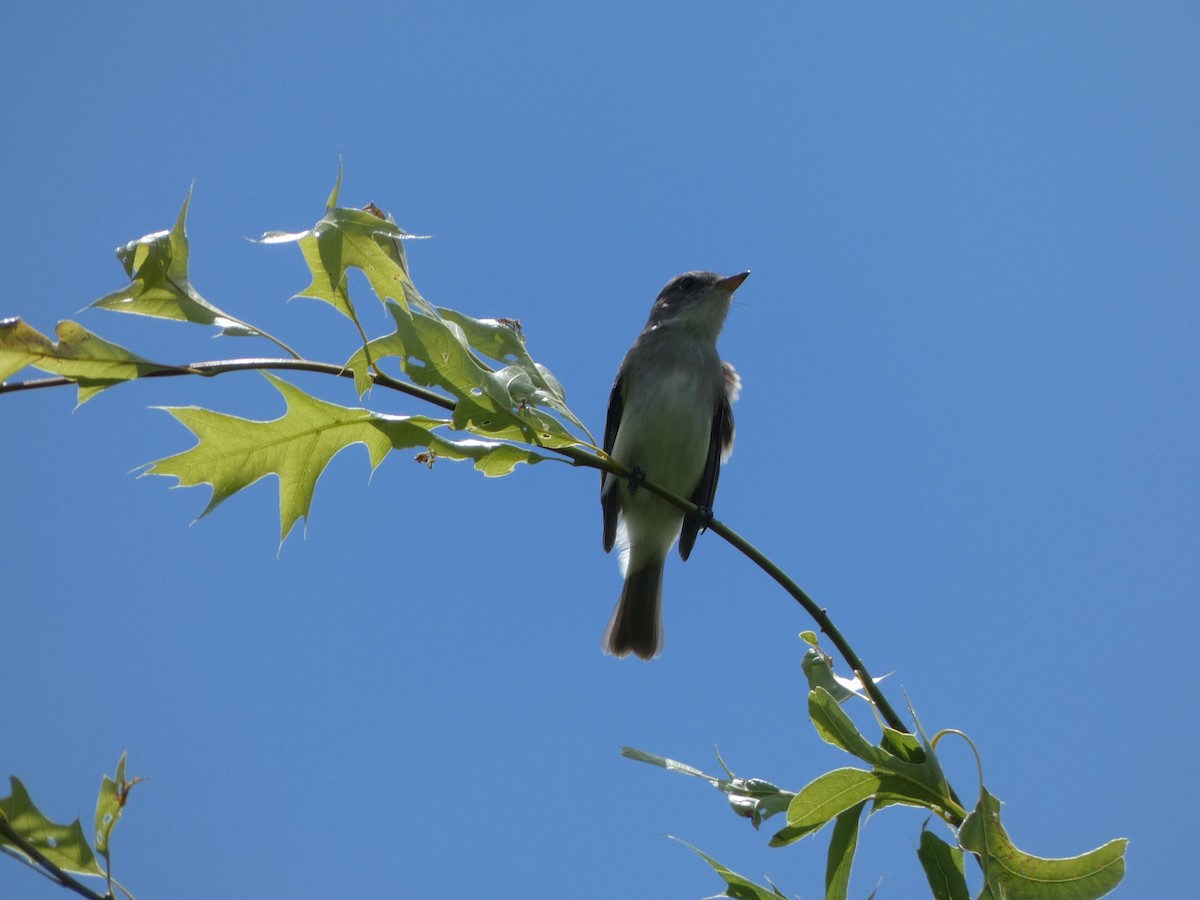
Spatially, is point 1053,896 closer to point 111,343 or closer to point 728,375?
point 111,343

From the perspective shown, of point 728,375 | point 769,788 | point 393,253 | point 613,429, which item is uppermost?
point 728,375

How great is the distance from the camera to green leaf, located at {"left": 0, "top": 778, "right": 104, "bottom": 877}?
177 centimetres

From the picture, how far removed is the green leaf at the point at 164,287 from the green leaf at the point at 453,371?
0.26 metres

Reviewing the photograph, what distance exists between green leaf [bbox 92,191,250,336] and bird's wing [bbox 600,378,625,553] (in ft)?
14.1

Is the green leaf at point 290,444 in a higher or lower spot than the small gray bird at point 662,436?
lower

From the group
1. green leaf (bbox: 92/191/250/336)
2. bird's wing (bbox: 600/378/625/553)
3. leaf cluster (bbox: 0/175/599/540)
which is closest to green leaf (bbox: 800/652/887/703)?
leaf cluster (bbox: 0/175/599/540)

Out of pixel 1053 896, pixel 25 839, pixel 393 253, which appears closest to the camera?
pixel 25 839

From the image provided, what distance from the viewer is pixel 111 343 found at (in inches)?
71.8

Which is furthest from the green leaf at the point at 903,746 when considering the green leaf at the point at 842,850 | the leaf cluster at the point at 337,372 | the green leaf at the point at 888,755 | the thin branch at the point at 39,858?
the thin branch at the point at 39,858

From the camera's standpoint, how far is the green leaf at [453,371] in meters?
2.13

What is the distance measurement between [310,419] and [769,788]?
119cm

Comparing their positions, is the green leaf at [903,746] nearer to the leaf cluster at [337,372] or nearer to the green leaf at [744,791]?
the green leaf at [744,791]

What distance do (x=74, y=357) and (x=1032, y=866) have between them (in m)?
1.87

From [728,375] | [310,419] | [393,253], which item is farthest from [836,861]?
[728,375]
